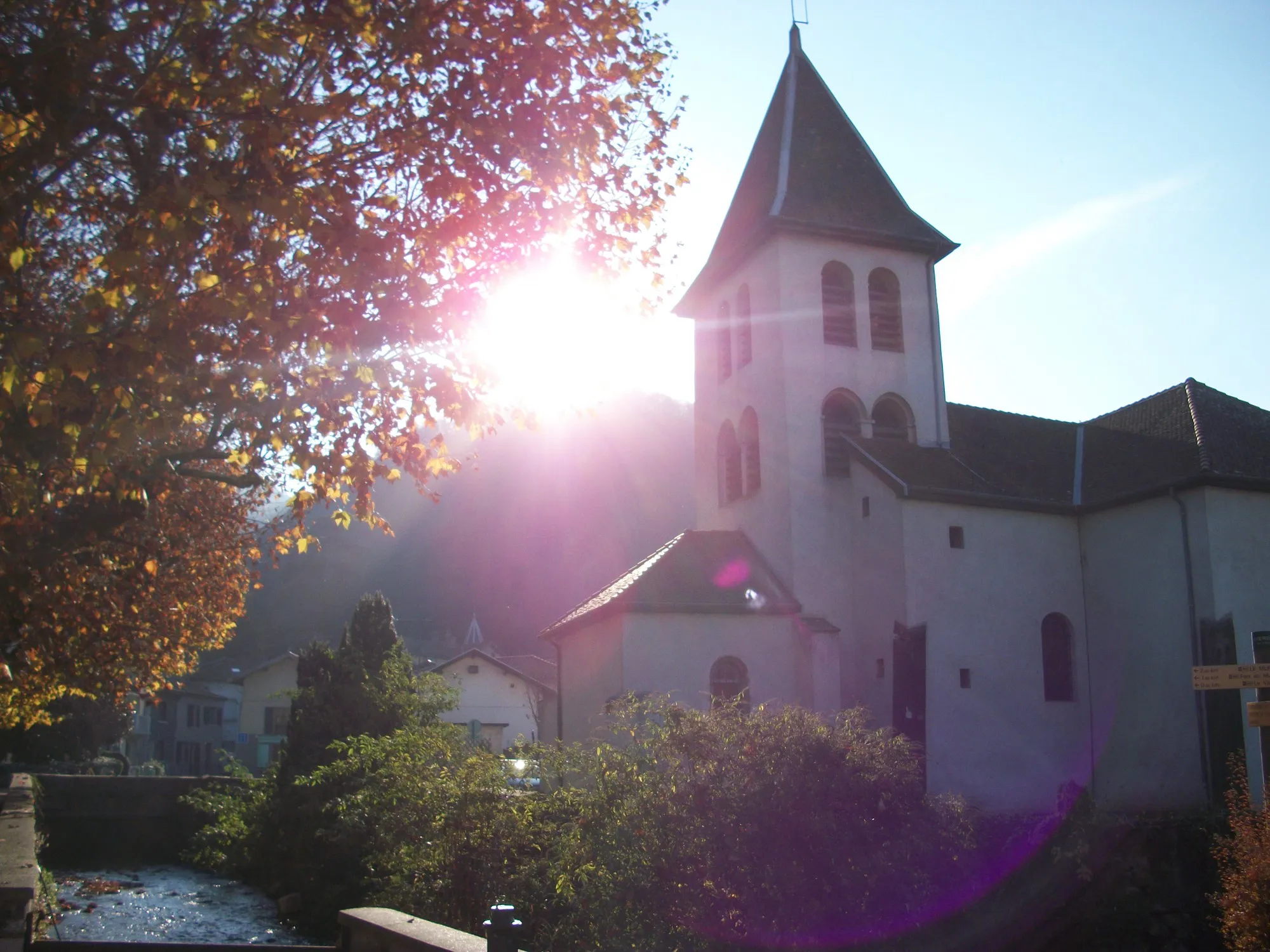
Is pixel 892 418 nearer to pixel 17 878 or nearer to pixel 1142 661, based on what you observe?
pixel 1142 661

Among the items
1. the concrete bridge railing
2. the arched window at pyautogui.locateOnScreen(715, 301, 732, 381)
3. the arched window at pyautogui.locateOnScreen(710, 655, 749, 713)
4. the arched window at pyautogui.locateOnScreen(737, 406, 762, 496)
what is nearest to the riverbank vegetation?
the concrete bridge railing

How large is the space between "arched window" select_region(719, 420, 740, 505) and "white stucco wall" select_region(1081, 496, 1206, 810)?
831cm

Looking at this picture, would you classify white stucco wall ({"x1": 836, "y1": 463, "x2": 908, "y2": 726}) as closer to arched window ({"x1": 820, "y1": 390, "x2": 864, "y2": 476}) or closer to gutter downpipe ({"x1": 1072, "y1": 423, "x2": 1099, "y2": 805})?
arched window ({"x1": 820, "y1": 390, "x2": 864, "y2": 476})

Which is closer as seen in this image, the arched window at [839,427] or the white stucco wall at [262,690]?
the arched window at [839,427]

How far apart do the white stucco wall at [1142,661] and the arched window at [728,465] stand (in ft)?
27.3

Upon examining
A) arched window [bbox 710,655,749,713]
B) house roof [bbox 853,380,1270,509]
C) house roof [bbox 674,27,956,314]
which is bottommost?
arched window [bbox 710,655,749,713]

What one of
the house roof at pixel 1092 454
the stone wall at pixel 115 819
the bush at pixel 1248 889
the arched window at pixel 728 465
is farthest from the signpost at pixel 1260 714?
the stone wall at pixel 115 819

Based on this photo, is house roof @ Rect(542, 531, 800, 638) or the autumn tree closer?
the autumn tree

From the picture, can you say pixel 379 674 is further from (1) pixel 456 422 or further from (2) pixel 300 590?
(2) pixel 300 590

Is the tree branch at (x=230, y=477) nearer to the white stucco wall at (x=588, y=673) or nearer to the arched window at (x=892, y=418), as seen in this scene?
the white stucco wall at (x=588, y=673)

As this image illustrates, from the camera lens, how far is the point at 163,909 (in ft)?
61.8

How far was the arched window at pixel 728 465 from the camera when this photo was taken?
26875 millimetres

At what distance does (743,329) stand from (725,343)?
1.24 m

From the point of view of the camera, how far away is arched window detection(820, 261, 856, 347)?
25.1 m
